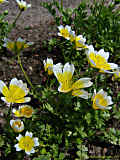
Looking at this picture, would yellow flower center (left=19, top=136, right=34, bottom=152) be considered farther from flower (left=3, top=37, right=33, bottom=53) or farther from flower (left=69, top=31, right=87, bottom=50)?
flower (left=69, top=31, right=87, bottom=50)

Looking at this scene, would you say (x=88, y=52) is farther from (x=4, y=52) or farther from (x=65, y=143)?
(x=4, y=52)

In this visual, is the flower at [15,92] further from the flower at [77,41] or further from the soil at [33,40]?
the soil at [33,40]

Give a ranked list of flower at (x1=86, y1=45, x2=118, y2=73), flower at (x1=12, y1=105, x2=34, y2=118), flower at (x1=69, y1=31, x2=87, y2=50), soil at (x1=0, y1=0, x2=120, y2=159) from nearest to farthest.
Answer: flower at (x1=86, y1=45, x2=118, y2=73), flower at (x1=12, y1=105, x2=34, y2=118), flower at (x1=69, y1=31, x2=87, y2=50), soil at (x1=0, y1=0, x2=120, y2=159)

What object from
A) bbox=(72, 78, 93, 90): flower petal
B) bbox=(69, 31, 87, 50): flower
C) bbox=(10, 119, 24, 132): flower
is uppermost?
bbox=(69, 31, 87, 50): flower

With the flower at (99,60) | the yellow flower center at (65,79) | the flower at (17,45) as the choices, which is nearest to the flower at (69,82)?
the yellow flower center at (65,79)

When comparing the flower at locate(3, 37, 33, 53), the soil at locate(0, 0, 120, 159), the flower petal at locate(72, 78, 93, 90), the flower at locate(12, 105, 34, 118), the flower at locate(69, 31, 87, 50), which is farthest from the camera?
the soil at locate(0, 0, 120, 159)

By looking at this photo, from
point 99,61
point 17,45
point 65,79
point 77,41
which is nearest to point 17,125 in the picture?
point 65,79

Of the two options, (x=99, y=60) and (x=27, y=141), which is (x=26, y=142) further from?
(x=99, y=60)

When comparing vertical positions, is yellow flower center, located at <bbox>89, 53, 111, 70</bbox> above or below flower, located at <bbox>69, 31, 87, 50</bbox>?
below

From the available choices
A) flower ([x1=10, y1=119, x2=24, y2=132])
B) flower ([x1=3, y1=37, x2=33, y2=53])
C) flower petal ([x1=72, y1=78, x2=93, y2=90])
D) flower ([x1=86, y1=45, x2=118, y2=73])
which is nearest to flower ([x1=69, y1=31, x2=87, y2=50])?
flower ([x1=86, y1=45, x2=118, y2=73])
